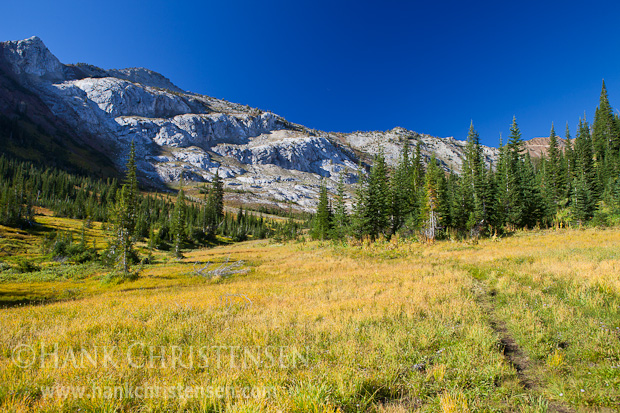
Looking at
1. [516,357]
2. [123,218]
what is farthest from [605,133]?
[123,218]

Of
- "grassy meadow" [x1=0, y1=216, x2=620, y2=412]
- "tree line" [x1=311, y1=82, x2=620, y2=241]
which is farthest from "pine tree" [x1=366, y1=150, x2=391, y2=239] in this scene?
"grassy meadow" [x1=0, y1=216, x2=620, y2=412]

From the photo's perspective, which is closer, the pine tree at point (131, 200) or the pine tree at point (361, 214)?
the pine tree at point (131, 200)

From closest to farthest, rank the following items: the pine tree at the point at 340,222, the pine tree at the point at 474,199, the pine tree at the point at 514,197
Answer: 1. the pine tree at the point at 474,199
2. the pine tree at the point at 514,197
3. the pine tree at the point at 340,222

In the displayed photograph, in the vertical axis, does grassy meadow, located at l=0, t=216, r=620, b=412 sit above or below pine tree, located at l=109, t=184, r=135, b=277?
below

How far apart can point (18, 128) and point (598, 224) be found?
12243 inches

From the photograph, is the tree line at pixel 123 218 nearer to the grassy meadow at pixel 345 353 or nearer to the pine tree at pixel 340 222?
the grassy meadow at pixel 345 353

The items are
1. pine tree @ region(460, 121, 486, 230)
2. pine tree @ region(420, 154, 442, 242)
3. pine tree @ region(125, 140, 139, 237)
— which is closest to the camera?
pine tree @ region(125, 140, 139, 237)

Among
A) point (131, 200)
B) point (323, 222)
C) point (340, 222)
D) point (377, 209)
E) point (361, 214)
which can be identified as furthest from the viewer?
point (323, 222)

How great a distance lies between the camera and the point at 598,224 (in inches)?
1334

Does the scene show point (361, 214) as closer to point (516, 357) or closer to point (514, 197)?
point (514, 197)

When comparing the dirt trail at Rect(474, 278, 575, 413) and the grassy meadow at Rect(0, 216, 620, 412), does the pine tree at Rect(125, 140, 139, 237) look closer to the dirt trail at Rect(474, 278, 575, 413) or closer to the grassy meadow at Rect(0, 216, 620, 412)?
the grassy meadow at Rect(0, 216, 620, 412)

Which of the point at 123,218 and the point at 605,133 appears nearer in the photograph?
the point at 123,218

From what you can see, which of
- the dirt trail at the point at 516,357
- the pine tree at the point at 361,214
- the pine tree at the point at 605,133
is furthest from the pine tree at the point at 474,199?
the pine tree at the point at 605,133

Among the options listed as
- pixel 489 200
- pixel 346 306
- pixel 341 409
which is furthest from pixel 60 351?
pixel 489 200
